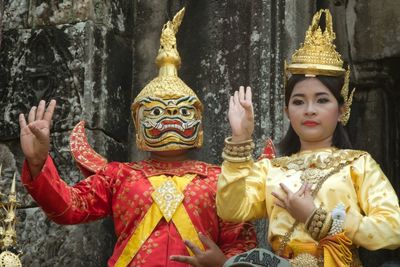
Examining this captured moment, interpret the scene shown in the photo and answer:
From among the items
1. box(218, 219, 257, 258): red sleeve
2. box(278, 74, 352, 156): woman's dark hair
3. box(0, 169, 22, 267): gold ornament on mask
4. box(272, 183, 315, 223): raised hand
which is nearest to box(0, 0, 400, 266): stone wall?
box(218, 219, 257, 258): red sleeve

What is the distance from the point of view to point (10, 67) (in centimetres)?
697

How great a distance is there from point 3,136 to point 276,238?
6.04ft

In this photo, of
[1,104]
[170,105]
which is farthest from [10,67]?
[170,105]

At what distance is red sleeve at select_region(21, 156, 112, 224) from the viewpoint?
19.0 feet

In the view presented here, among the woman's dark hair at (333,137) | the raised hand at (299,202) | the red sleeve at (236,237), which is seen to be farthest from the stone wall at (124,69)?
the raised hand at (299,202)

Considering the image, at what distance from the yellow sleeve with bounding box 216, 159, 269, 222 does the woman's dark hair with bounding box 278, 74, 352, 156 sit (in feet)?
0.52

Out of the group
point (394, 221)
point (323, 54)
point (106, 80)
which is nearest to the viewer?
point (394, 221)

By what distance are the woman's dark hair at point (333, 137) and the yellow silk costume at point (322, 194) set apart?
0.31 feet

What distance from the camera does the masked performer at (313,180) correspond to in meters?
5.47

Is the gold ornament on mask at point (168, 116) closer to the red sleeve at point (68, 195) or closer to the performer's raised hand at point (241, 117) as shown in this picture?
the red sleeve at point (68, 195)

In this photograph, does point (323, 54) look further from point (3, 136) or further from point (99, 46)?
point (3, 136)

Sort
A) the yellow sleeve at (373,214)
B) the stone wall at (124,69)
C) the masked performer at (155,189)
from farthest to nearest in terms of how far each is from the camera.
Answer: the stone wall at (124,69) < the masked performer at (155,189) < the yellow sleeve at (373,214)

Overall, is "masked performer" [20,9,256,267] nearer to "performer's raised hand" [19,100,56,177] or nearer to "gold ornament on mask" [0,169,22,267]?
"performer's raised hand" [19,100,56,177]

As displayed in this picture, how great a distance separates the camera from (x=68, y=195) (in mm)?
5973
